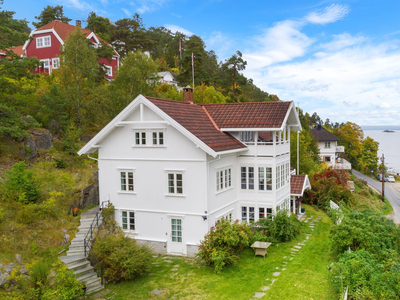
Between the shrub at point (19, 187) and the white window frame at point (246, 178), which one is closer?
the shrub at point (19, 187)

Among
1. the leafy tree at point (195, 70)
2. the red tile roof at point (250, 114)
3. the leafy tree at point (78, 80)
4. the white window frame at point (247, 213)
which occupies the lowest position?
the white window frame at point (247, 213)

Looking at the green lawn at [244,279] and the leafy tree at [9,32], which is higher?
the leafy tree at [9,32]

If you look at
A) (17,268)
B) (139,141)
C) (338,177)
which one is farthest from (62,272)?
Result: (338,177)

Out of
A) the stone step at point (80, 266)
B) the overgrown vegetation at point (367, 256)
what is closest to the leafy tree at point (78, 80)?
the stone step at point (80, 266)

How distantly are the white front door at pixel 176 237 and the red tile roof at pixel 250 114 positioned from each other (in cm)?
693

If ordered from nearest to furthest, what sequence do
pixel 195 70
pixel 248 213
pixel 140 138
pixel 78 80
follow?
1. pixel 140 138
2. pixel 248 213
3. pixel 78 80
4. pixel 195 70

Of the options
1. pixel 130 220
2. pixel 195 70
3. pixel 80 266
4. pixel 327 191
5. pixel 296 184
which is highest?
pixel 195 70

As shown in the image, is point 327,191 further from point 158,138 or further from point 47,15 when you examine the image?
point 47,15

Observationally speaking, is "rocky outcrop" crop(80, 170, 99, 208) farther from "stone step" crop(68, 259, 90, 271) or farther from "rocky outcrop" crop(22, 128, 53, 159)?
"stone step" crop(68, 259, 90, 271)

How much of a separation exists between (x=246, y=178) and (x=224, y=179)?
2243 mm

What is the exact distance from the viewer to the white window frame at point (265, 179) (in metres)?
20.8

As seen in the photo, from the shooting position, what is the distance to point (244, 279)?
14992 millimetres

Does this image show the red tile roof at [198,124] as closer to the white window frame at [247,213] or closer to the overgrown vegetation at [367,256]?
the white window frame at [247,213]

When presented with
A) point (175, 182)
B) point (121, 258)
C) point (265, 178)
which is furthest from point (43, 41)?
point (121, 258)
